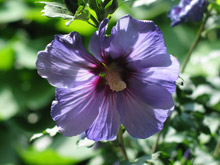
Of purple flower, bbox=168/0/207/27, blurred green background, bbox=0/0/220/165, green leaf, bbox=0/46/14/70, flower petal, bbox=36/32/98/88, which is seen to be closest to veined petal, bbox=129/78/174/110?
→ flower petal, bbox=36/32/98/88

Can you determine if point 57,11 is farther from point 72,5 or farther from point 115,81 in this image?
point 115,81

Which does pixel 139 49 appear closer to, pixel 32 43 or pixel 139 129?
pixel 139 129

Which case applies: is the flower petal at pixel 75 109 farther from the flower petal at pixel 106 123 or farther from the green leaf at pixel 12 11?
the green leaf at pixel 12 11

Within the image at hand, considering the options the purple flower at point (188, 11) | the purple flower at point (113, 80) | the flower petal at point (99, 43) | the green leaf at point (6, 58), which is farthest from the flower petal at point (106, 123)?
the green leaf at point (6, 58)

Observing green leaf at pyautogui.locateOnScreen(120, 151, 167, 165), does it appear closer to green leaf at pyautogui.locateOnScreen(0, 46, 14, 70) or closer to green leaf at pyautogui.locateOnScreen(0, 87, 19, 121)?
green leaf at pyautogui.locateOnScreen(0, 87, 19, 121)

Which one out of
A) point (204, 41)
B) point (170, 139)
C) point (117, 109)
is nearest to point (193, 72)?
point (204, 41)
